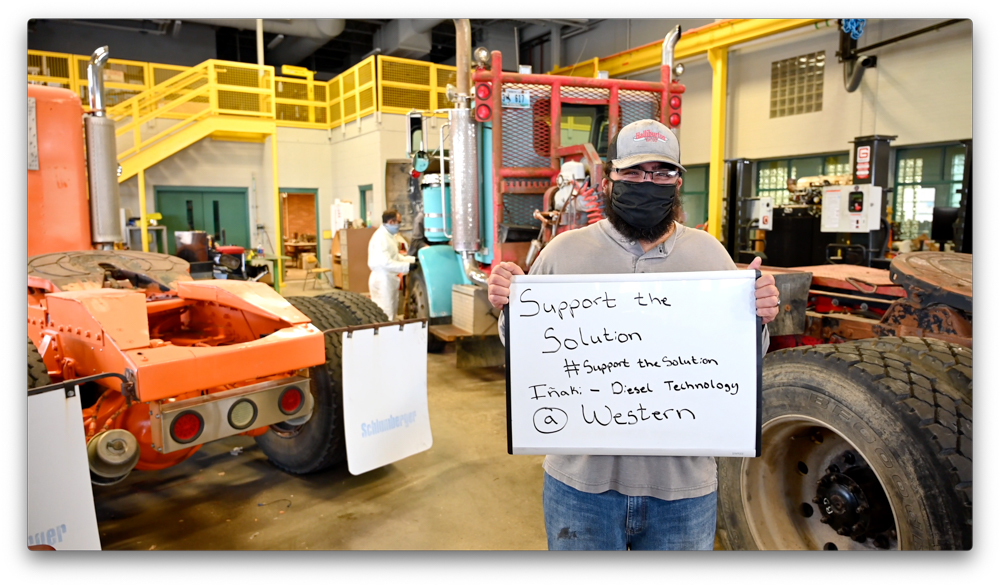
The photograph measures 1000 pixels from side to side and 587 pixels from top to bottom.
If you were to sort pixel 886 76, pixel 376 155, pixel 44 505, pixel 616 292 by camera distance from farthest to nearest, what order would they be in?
pixel 376 155 → pixel 886 76 → pixel 44 505 → pixel 616 292

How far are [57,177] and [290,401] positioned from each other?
1.92m

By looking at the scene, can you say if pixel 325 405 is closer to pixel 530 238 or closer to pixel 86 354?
pixel 86 354

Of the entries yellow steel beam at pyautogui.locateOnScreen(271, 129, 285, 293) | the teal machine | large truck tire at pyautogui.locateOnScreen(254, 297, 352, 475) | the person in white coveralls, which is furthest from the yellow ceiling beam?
large truck tire at pyautogui.locateOnScreen(254, 297, 352, 475)

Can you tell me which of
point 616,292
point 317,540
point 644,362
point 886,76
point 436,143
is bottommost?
point 317,540

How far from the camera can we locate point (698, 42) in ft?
35.1

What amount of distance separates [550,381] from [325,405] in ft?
6.91

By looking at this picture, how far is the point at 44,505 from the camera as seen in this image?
7.45 ft

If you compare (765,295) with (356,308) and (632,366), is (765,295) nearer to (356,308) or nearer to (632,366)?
(632,366)

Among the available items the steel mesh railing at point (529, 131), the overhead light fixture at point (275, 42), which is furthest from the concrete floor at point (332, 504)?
the overhead light fixture at point (275, 42)

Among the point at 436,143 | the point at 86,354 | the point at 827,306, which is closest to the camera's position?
the point at 86,354

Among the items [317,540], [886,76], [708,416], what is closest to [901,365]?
[708,416]

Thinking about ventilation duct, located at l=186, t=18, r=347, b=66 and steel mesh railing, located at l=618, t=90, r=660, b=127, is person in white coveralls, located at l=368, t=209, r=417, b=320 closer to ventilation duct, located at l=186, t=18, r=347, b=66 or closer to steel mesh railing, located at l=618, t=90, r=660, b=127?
steel mesh railing, located at l=618, t=90, r=660, b=127

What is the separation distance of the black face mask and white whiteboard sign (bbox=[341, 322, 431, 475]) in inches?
76.3

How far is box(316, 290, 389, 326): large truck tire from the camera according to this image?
3990mm
